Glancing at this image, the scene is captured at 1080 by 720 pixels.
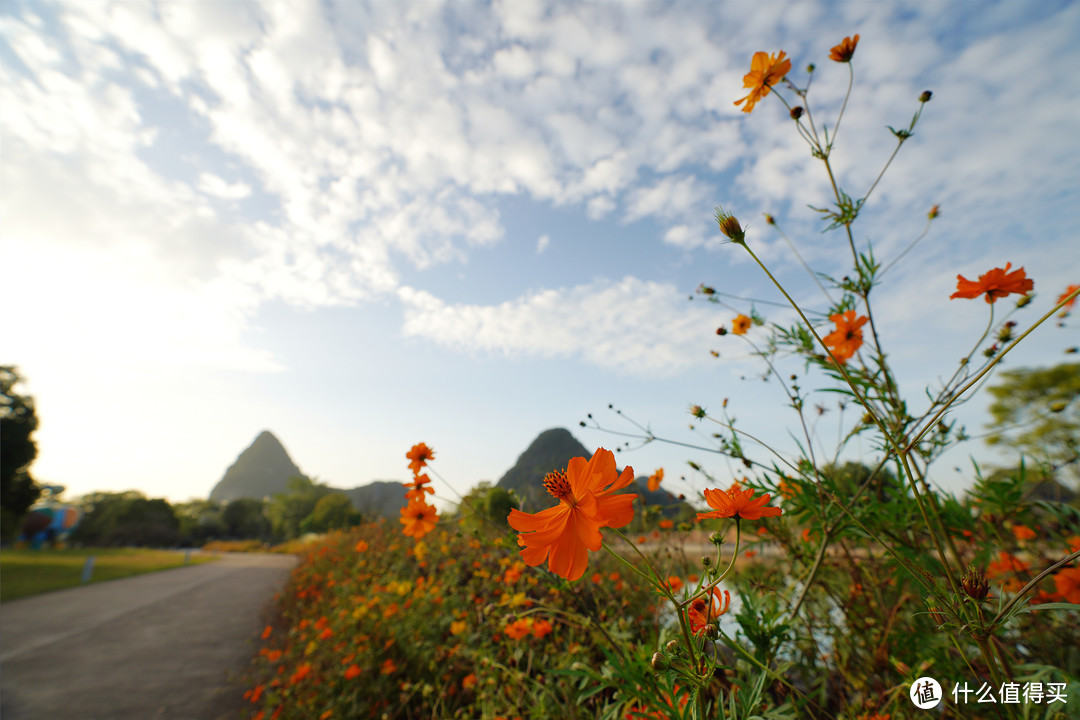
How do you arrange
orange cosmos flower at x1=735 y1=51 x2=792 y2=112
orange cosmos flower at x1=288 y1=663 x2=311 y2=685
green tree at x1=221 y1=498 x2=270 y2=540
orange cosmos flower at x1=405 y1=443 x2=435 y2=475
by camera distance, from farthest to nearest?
green tree at x1=221 y1=498 x2=270 y2=540
orange cosmos flower at x1=288 y1=663 x2=311 y2=685
orange cosmos flower at x1=405 y1=443 x2=435 y2=475
orange cosmos flower at x1=735 y1=51 x2=792 y2=112

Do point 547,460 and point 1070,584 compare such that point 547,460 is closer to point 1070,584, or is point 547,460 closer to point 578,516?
point 578,516

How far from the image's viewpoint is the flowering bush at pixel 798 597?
0.63 m

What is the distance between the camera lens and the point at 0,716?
2.45 m

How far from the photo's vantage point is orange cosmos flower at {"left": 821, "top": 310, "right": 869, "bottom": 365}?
1.31 meters

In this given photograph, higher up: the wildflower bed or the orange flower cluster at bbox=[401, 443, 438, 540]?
the orange flower cluster at bbox=[401, 443, 438, 540]

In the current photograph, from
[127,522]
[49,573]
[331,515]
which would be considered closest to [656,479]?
[49,573]

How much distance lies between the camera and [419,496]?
156 centimetres

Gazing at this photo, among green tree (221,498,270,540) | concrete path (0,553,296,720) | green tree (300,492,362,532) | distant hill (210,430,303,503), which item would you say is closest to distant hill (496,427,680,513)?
concrete path (0,553,296,720)

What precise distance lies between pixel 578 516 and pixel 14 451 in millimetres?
16672

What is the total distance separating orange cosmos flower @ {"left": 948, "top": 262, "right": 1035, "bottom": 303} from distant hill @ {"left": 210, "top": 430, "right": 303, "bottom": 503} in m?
77.1

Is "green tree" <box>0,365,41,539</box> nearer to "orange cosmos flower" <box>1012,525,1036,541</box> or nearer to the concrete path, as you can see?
the concrete path

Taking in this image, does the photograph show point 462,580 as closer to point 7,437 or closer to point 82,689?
point 82,689

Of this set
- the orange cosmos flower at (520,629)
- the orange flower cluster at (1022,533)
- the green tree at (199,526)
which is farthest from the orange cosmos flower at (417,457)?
the green tree at (199,526)

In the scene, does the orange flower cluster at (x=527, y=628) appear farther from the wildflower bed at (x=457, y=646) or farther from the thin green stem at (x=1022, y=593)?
the thin green stem at (x=1022, y=593)
